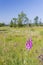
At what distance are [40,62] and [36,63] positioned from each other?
0.35 ft

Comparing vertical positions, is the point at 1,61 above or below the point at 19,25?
above

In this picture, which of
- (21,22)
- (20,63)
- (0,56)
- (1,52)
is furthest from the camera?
(21,22)

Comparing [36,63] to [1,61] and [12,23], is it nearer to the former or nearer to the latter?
[1,61]

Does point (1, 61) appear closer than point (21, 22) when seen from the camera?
Yes

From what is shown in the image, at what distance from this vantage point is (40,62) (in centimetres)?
472

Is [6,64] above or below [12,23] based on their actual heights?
above

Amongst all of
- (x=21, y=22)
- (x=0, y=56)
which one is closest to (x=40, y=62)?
(x=0, y=56)

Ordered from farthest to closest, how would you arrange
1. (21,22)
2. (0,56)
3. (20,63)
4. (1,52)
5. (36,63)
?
1. (21,22)
2. (1,52)
3. (0,56)
4. (36,63)
5. (20,63)

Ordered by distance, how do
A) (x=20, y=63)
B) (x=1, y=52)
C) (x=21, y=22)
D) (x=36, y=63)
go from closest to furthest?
(x=20, y=63) → (x=36, y=63) → (x=1, y=52) → (x=21, y=22)

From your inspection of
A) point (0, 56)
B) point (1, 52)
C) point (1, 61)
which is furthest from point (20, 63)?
point (1, 52)

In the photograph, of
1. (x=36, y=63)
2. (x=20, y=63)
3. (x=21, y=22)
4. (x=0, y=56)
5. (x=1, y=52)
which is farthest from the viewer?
(x=21, y=22)

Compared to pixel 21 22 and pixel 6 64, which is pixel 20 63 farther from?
pixel 21 22

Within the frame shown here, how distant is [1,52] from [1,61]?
1078 millimetres

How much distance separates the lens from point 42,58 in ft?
16.1
